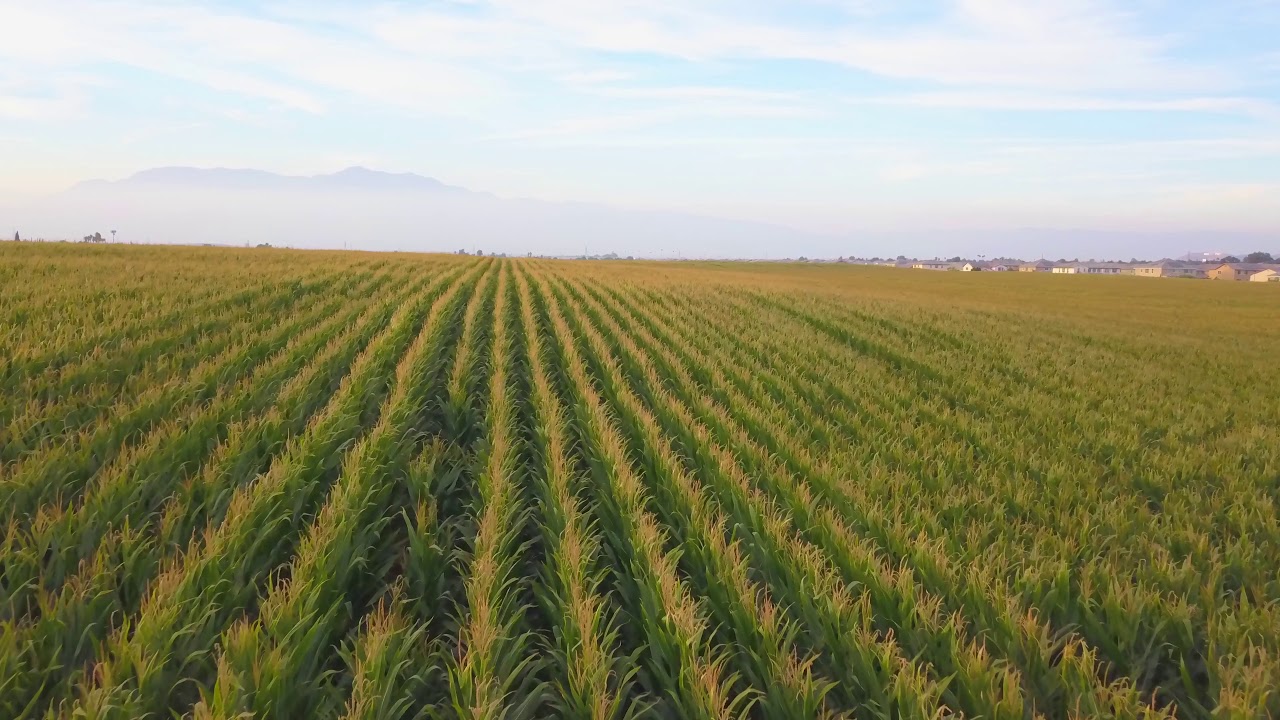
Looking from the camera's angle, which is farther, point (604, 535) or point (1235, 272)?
point (1235, 272)

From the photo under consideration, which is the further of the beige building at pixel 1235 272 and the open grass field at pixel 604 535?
the beige building at pixel 1235 272

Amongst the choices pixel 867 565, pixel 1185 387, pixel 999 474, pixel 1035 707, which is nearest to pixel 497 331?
pixel 999 474

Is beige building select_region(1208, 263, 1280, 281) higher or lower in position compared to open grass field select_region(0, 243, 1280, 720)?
higher

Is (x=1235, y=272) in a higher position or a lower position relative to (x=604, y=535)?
higher

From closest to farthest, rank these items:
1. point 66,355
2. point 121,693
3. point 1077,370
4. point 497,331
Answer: point 121,693 < point 66,355 < point 1077,370 < point 497,331

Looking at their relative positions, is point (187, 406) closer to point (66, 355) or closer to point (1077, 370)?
point (66, 355)

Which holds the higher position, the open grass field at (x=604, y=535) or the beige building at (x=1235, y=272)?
the beige building at (x=1235, y=272)

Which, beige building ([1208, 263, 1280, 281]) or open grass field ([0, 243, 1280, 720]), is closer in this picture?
open grass field ([0, 243, 1280, 720])

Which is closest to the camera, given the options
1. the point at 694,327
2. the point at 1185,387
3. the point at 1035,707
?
the point at 1035,707
